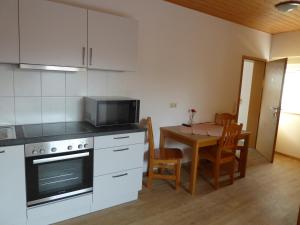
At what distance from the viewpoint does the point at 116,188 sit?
244 centimetres

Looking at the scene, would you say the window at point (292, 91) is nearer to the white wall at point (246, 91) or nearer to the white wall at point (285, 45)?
the white wall at point (285, 45)

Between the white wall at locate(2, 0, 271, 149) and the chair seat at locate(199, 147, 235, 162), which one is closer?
the white wall at locate(2, 0, 271, 149)

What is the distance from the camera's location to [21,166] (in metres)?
1.87

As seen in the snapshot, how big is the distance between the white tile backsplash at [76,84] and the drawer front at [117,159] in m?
0.76

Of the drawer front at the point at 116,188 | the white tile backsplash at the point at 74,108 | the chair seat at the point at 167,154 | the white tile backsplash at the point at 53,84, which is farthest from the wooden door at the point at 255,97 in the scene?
the white tile backsplash at the point at 53,84

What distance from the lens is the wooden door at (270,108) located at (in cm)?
411

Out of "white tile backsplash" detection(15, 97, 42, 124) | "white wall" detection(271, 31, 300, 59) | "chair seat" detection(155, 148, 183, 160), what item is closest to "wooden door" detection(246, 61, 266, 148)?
"white wall" detection(271, 31, 300, 59)

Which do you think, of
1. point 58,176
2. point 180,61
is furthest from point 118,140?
point 180,61

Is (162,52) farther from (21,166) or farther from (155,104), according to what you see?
(21,166)

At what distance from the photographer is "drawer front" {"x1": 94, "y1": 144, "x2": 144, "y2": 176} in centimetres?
227

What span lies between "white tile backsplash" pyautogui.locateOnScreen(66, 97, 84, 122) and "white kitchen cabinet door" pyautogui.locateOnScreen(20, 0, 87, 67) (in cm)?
49

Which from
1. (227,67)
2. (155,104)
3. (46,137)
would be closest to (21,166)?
(46,137)

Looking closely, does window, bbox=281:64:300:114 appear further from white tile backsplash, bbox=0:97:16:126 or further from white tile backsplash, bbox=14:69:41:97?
white tile backsplash, bbox=0:97:16:126

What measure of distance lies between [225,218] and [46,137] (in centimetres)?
196
